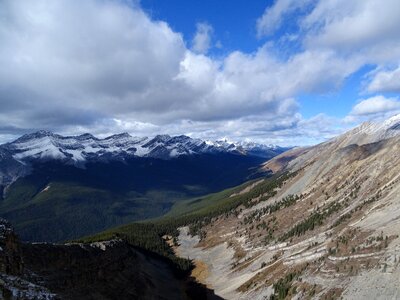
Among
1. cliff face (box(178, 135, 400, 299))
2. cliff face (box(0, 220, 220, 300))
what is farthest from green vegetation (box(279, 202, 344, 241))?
cliff face (box(0, 220, 220, 300))

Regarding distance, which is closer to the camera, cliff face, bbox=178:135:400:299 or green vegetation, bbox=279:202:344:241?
cliff face, bbox=178:135:400:299

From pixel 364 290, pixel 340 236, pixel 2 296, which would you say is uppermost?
pixel 2 296

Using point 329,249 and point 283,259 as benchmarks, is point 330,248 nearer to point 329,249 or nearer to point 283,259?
point 329,249

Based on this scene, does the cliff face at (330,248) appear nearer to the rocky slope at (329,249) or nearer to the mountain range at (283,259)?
the rocky slope at (329,249)

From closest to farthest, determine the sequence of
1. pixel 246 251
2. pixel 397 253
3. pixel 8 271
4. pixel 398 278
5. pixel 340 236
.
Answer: pixel 8 271 → pixel 398 278 → pixel 397 253 → pixel 340 236 → pixel 246 251

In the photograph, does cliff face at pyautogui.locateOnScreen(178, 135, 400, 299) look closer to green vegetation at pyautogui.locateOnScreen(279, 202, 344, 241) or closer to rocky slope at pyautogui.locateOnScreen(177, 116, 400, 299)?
rocky slope at pyautogui.locateOnScreen(177, 116, 400, 299)

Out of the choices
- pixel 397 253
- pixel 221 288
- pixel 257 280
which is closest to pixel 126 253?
pixel 221 288

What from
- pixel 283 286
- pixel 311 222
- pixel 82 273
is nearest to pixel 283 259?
pixel 283 286

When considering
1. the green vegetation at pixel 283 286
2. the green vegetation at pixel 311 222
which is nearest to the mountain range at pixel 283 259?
the green vegetation at pixel 283 286

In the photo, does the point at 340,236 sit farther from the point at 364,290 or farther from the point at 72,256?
the point at 72,256
